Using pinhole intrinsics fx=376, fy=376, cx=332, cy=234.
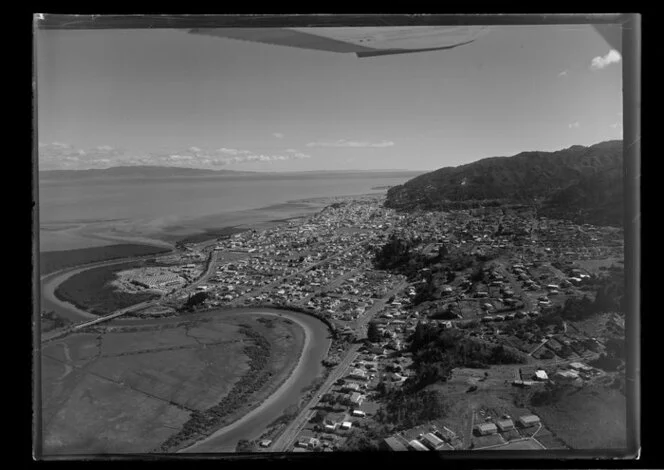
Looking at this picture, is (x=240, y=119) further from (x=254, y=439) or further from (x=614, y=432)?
(x=614, y=432)

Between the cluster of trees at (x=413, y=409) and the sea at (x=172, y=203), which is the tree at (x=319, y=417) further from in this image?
the sea at (x=172, y=203)

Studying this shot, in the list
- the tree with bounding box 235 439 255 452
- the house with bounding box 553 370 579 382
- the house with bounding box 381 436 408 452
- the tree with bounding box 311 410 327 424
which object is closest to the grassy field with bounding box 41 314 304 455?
the tree with bounding box 235 439 255 452

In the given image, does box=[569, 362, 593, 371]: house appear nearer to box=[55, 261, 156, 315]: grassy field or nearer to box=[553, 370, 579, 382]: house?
box=[553, 370, 579, 382]: house

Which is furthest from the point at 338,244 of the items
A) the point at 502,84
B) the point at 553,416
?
the point at 553,416

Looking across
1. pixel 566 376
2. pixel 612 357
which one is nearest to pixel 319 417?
pixel 566 376

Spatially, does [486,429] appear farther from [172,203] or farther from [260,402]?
[172,203]

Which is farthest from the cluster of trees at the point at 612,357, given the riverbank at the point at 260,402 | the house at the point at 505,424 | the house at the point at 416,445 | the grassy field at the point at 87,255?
the grassy field at the point at 87,255
